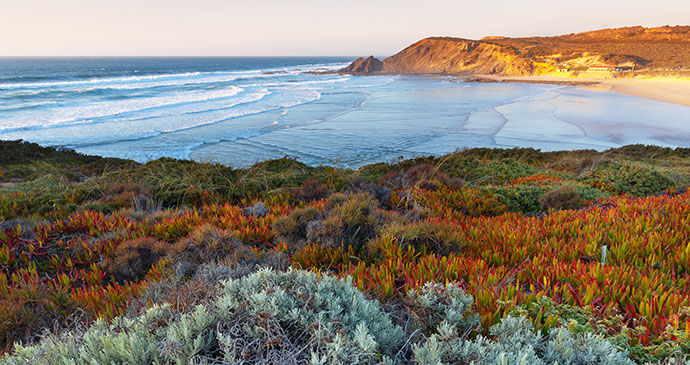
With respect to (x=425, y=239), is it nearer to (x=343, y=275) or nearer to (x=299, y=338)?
(x=343, y=275)

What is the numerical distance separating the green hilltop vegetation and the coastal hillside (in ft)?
213

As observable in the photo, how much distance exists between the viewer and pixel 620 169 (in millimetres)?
8305

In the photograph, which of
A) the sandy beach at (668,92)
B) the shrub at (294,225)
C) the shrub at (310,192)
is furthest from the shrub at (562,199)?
the sandy beach at (668,92)

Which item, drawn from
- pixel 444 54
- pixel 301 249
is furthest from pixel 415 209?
pixel 444 54

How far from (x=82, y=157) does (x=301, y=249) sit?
13.3 meters

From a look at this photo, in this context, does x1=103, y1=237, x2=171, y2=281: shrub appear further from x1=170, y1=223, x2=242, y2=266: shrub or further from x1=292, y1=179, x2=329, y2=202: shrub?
x1=292, y1=179, x2=329, y2=202: shrub

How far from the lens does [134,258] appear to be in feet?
12.6

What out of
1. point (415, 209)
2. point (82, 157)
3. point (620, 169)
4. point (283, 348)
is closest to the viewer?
point (283, 348)

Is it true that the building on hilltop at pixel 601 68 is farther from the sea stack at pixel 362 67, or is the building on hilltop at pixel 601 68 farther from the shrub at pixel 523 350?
the shrub at pixel 523 350

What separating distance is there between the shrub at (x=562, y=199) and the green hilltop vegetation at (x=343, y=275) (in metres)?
0.03

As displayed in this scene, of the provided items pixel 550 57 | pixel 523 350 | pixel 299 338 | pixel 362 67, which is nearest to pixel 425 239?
A: pixel 523 350

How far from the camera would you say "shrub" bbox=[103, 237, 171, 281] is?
377 cm

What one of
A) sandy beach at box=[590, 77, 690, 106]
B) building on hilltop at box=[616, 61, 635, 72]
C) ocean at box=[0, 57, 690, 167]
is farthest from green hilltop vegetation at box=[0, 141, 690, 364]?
building on hilltop at box=[616, 61, 635, 72]

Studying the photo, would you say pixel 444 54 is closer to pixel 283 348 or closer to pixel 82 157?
pixel 82 157
